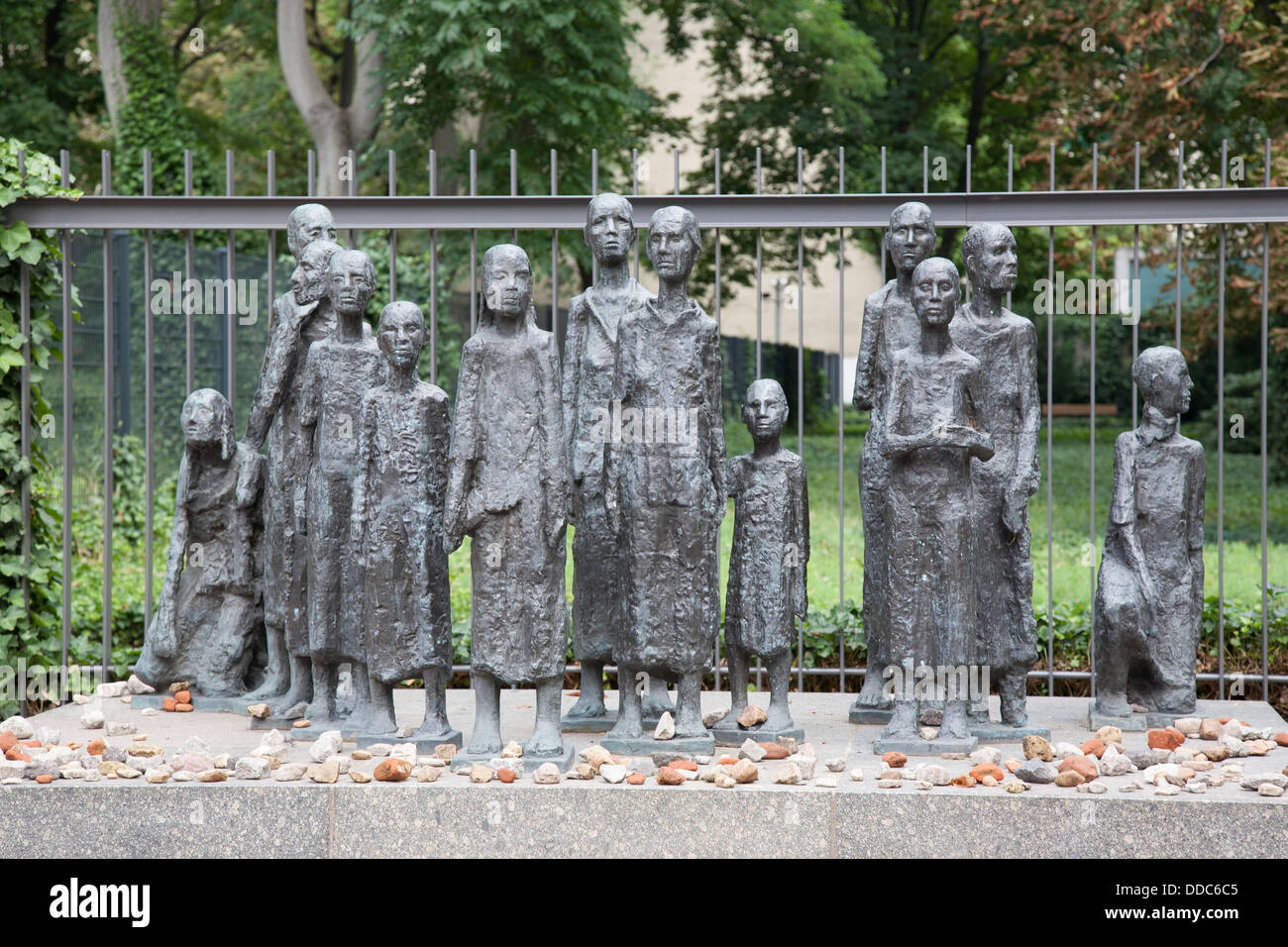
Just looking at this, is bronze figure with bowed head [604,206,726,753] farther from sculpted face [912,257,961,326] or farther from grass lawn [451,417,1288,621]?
grass lawn [451,417,1288,621]

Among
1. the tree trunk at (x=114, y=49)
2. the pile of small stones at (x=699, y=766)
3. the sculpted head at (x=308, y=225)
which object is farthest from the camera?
the tree trunk at (x=114, y=49)

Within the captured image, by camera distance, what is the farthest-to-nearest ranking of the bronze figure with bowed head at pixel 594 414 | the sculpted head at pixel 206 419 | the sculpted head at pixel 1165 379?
the sculpted head at pixel 206 419
the sculpted head at pixel 1165 379
the bronze figure with bowed head at pixel 594 414

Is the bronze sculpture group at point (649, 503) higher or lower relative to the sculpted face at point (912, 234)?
lower

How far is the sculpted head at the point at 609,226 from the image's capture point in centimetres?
559

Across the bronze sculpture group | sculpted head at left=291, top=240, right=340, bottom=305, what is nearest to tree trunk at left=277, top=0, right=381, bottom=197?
the bronze sculpture group

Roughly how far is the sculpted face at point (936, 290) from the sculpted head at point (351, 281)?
216cm

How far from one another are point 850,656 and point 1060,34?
8069 mm

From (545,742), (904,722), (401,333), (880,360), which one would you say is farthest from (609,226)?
(904,722)

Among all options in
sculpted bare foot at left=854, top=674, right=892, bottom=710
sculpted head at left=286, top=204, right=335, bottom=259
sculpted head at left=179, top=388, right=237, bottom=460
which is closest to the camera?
sculpted bare foot at left=854, top=674, right=892, bottom=710

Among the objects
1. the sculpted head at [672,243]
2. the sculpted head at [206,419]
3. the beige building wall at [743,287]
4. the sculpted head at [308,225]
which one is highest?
the beige building wall at [743,287]

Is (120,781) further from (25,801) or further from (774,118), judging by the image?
A: (774,118)

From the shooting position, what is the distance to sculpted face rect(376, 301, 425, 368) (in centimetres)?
528

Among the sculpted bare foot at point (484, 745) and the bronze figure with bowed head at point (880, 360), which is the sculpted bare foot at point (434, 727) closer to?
the sculpted bare foot at point (484, 745)

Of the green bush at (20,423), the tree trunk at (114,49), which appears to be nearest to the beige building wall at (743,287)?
the tree trunk at (114,49)
